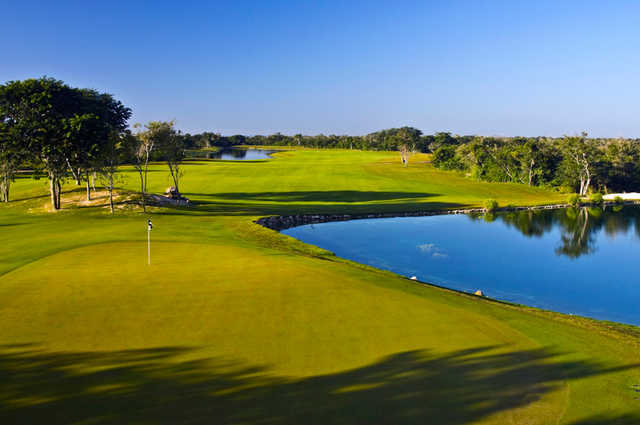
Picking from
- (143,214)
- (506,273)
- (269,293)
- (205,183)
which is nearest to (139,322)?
(269,293)

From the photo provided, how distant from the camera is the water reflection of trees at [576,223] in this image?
130ft

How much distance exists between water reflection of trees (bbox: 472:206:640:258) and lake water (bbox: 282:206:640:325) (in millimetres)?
111

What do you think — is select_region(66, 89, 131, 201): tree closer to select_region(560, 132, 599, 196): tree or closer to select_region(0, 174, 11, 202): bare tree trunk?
select_region(0, 174, 11, 202): bare tree trunk

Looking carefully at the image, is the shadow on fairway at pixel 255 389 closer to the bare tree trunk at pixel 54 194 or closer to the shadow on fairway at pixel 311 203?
the shadow on fairway at pixel 311 203

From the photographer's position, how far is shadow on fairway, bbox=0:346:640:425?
7578 millimetres

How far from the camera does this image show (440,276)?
27.4 metres

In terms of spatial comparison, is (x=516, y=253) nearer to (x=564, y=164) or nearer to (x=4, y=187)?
(x=4, y=187)

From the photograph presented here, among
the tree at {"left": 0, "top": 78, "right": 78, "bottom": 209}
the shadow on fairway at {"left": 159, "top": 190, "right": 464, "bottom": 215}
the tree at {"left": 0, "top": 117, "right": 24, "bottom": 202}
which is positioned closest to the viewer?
the tree at {"left": 0, "top": 117, "right": 24, "bottom": 202}

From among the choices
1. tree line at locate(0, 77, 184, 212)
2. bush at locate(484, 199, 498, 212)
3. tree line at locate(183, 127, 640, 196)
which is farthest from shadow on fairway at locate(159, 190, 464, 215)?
tree line at locate(183, 127, 640, 196)

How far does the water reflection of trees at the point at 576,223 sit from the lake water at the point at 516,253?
11cm

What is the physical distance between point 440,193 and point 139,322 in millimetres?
63325

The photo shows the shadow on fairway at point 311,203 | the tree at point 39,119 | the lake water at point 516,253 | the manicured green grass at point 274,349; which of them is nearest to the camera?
the manicured green grass at point 274,349

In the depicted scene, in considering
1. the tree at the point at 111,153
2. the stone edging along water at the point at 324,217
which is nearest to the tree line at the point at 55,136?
the tree at the point at 111,153

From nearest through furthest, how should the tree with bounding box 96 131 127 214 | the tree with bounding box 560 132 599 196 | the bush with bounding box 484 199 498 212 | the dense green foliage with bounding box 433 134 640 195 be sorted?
the tree with bounding box 96 131 127 214 → the bush with bounding box 484 199 498 212 → the tree with bounding box 560 132 599 196 → the dense green foliage with bounding box 433 134 640 195
